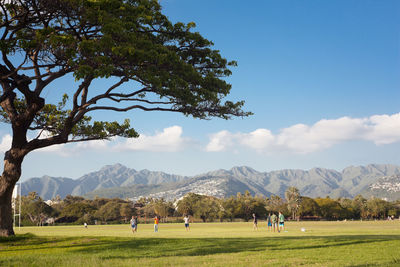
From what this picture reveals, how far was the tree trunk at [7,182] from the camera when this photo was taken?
22.1 m

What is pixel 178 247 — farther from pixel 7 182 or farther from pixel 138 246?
pixel 7 182

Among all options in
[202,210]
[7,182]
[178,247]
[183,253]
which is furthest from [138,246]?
[202,210]

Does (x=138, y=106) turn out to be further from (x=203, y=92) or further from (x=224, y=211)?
(x=224, y=211)

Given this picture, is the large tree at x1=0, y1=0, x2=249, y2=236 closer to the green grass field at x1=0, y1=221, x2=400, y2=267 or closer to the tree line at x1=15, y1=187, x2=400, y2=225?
the green grass field at x1=0, y1=221, x2=400, y2=267

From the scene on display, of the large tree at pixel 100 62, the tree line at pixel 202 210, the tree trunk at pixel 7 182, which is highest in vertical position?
the large tree at pixel 100 62

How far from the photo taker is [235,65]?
22078 mm

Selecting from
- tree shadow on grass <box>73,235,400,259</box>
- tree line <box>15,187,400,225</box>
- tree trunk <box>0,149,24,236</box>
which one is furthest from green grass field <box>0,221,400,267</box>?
tree line <box>15,187,400,225</box>

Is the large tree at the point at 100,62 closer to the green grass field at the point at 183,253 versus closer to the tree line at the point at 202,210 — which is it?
the green grass field at the point at 183,253

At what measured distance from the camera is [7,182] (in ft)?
72.5

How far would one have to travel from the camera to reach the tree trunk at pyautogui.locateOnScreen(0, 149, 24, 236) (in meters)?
22.1

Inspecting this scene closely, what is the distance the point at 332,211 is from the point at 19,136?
124m

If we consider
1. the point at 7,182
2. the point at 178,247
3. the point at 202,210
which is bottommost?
the point at 202,210

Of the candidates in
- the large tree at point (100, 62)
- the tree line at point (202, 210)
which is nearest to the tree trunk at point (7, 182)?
the large tree at point (100, 62)

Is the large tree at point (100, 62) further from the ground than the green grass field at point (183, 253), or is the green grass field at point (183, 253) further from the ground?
the large tree at point (100, 62)
